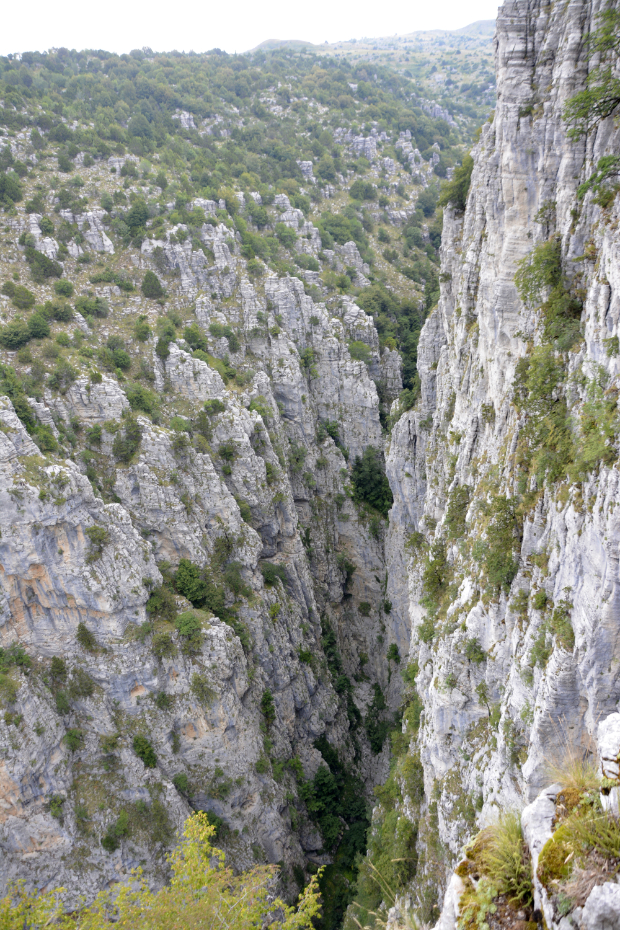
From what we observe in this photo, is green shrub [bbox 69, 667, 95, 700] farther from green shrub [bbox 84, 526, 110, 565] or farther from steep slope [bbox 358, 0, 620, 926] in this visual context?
steep slope [bbox 358, 0, 620, 926]

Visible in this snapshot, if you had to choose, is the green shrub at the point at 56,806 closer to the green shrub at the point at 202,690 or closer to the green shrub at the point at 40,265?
the green shrub at the point at 202,690

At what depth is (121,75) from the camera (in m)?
76.3

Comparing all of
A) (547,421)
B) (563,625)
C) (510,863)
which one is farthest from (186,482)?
(510,863)

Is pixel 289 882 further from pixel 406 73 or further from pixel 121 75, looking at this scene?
pixel 406 73

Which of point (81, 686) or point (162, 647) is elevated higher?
point (162, 647)

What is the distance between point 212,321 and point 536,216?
35.8 meters

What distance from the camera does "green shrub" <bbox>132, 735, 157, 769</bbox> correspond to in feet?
108

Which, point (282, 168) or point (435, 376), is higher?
point (282, 168)

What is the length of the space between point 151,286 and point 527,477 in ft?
137

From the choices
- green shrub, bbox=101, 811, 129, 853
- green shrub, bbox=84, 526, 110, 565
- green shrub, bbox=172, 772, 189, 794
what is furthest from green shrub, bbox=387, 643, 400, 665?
green shrub, bbox=84, 526, 110, 565

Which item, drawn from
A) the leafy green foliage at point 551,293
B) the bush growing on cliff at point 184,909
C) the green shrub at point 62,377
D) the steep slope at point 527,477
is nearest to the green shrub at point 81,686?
the bush growing on cliff at point 184,909

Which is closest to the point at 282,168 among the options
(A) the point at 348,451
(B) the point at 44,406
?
(A) the point at 348,451

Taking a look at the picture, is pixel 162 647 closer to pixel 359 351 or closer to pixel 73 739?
pixel 73 739

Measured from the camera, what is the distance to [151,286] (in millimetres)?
47281
